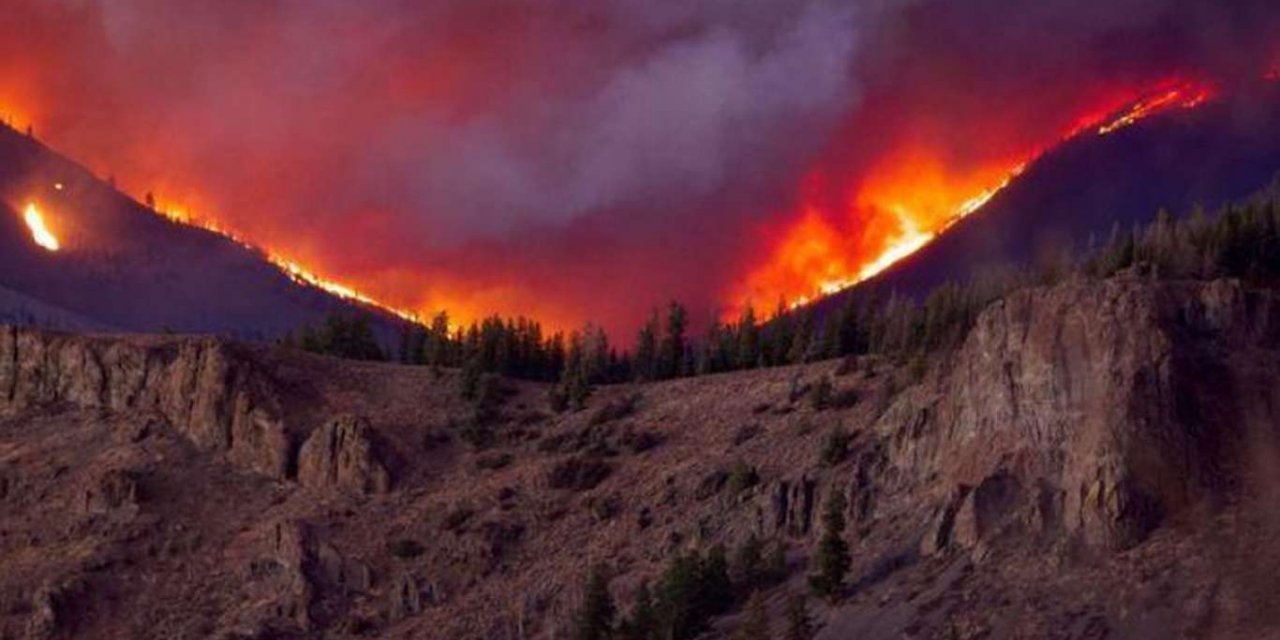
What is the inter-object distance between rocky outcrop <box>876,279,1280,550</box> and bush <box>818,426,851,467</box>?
8.07 meters

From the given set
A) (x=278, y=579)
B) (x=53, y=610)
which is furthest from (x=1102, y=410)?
(x=53, y=610)

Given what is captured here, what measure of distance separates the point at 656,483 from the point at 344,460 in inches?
954

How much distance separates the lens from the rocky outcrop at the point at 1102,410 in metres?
90.1

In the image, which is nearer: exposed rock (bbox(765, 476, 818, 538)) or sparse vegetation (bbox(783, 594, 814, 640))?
sparse vegetation (bbox(783, 594, 814, 640))

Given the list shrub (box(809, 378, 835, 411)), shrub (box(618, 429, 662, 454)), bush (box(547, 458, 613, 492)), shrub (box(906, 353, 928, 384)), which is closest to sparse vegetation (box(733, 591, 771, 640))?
shrub (box(906, 353, 928, 384))

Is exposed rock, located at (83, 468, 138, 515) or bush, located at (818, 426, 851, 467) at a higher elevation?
exposed rock, located at (83, 468, 138, 515)

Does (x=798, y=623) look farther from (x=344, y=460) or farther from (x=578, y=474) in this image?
(x=344, y=460)

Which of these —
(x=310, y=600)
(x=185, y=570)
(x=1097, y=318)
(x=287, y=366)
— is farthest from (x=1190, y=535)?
(x=287, y=366)

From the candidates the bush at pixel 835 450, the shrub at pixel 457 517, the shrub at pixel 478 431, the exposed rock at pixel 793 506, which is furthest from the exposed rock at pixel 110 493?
the bush at pixel 835 450

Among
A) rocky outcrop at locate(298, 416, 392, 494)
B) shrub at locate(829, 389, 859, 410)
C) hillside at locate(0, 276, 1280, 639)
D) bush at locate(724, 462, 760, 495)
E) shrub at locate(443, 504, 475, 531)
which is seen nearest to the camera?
hillside at locate(0, 276, 1280, 639)

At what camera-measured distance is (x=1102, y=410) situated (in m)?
92.9

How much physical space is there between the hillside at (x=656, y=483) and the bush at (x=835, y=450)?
233 mm

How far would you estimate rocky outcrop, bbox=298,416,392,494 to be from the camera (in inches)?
5226

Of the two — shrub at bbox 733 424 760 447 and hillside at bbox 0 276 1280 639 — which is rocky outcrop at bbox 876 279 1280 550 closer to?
hillside at bbox 0 276 1280 639
